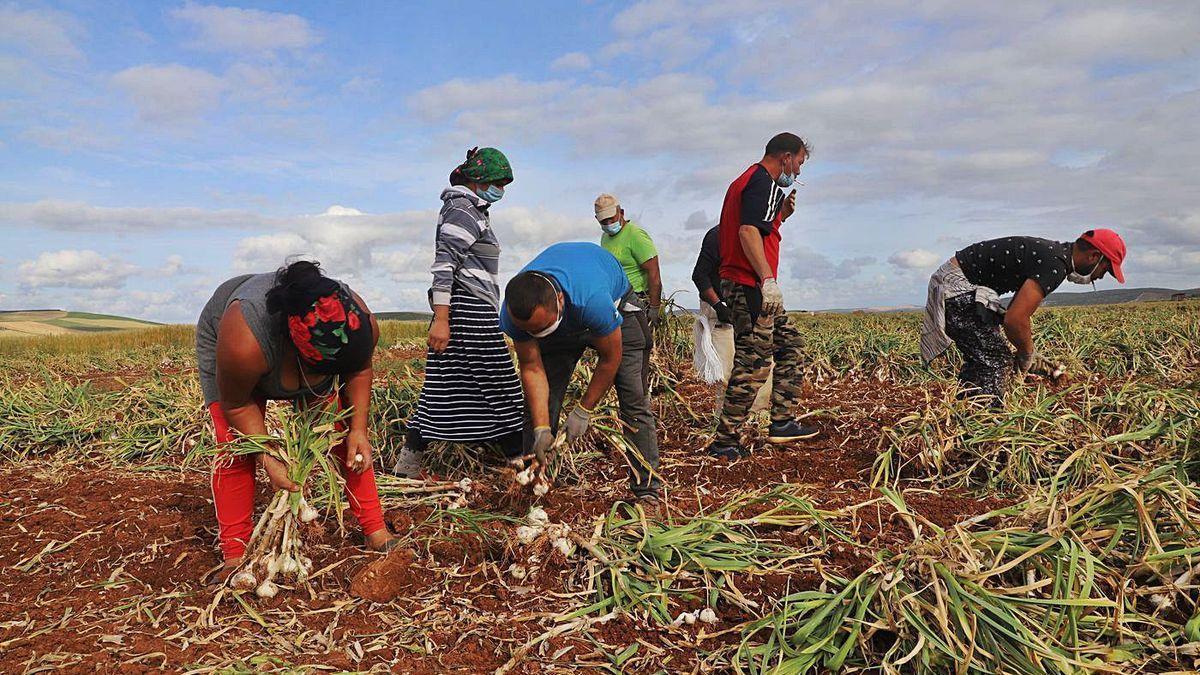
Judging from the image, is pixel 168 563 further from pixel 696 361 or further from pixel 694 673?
pixel 696 361

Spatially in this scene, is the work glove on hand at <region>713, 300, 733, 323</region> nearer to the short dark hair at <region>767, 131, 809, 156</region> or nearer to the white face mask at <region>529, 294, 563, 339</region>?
the short dark hair at <region>767, 131, 809, 156</region>

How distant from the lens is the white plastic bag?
14.3 feet

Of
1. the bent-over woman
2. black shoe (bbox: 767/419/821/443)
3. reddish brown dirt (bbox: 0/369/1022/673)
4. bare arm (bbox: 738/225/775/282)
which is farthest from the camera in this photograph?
black shoe (bbox: 767/419/821/443)

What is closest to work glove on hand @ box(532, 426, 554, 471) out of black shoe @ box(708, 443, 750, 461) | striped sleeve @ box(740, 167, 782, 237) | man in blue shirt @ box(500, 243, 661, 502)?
man in blue shirt @ box(500, 243, 661, 502)

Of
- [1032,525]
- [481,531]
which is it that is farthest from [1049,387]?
[481,531]

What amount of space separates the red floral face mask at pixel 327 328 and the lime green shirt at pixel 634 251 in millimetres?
2477

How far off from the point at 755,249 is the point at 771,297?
250 mm

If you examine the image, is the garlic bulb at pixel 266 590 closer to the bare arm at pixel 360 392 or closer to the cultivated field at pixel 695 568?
the cultivated field at pixel 695 568

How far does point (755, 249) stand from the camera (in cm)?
380

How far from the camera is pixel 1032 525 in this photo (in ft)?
8.07

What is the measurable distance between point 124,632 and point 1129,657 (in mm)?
2760

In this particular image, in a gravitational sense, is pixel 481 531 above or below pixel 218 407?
below

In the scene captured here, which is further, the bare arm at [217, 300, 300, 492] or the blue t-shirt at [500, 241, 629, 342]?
the blue t-shirt at [500, 241, 629, 342]

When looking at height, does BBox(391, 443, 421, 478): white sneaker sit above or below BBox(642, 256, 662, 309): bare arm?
below
